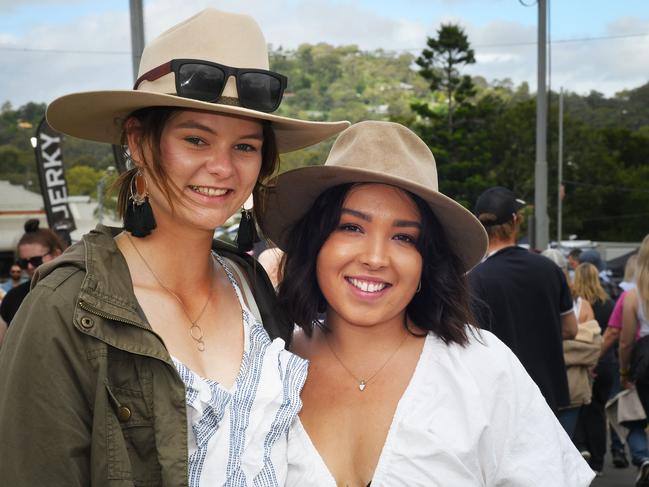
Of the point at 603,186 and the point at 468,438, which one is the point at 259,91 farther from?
Answer: the point at 603,186

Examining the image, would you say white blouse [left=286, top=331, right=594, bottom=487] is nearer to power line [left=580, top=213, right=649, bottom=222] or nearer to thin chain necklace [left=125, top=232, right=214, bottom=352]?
thin chain necklace [left=125, top=232, right=214, bottom=352]

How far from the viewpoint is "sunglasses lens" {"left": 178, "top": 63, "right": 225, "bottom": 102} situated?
2371 millimetres

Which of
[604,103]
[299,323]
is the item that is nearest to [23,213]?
[299,323]

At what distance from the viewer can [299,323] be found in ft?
9.62

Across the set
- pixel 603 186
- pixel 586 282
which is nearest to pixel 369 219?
pixel 586 282

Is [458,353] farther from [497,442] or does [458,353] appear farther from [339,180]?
[339,180]

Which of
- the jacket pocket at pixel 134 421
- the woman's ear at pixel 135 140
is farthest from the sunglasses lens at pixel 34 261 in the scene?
the jacket pocket at pixel 134 421

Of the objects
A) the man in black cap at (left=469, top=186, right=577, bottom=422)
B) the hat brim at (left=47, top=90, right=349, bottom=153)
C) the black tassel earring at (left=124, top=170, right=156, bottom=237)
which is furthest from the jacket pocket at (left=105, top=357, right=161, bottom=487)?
the man in black cap at (left=469, top=186, right=577, bottom=422)

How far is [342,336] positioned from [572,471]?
811 mm

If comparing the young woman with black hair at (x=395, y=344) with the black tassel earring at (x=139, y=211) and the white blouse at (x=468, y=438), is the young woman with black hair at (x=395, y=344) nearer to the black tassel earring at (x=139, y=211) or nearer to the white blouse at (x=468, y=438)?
the white blouse at (x=468, y=438)

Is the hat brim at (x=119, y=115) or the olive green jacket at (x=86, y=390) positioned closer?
the olive green jacket at (x=86, y=390)

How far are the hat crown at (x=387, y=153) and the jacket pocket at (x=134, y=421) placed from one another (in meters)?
0.98

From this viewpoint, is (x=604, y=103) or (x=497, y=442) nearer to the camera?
(x=497, y=442)

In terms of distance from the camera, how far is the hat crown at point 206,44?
245 cm
